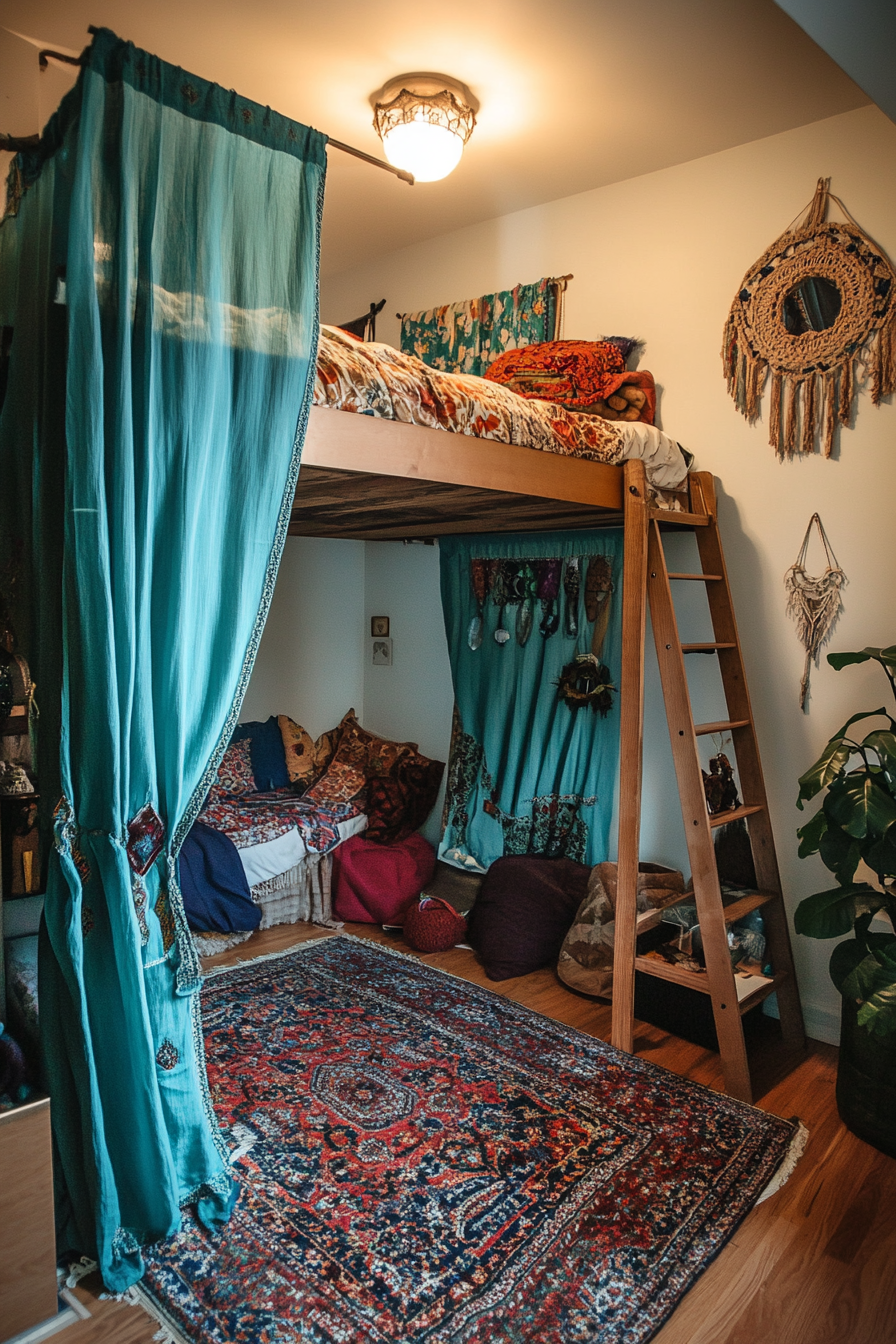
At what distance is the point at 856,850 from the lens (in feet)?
7.73

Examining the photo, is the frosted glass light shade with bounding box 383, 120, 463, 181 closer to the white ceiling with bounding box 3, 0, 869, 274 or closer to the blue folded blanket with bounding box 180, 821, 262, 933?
the white ceiling with bounding box 3, 0, 869, 274

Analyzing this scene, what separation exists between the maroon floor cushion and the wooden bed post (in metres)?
1.35

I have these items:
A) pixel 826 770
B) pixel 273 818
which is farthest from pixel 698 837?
pixel 273 818

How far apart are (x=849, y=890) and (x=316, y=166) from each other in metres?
2.28

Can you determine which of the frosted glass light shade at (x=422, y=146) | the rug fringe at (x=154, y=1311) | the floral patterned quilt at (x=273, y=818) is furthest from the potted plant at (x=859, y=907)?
the floral patterned quilt at (x=273, y=818)

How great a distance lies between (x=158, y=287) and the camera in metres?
1.71

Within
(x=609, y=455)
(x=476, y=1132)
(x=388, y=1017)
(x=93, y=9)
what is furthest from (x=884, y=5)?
(x=388, y=1017)

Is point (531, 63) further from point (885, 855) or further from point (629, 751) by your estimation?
point (885, 855)

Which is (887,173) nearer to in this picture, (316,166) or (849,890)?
(316,166)

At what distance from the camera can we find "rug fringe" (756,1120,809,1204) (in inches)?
84.7

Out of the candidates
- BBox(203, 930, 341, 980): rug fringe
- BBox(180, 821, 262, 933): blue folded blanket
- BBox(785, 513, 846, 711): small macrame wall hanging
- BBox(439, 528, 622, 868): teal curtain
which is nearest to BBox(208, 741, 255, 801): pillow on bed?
BBox(180, 821, 262, 933): blue folded blanket

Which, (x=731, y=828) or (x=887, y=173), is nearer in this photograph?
(x=887, y=173)

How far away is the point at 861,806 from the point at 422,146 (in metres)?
2.42

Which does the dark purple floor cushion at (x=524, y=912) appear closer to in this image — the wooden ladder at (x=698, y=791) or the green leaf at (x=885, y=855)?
the wooden ladder at (x=698, y=791)
